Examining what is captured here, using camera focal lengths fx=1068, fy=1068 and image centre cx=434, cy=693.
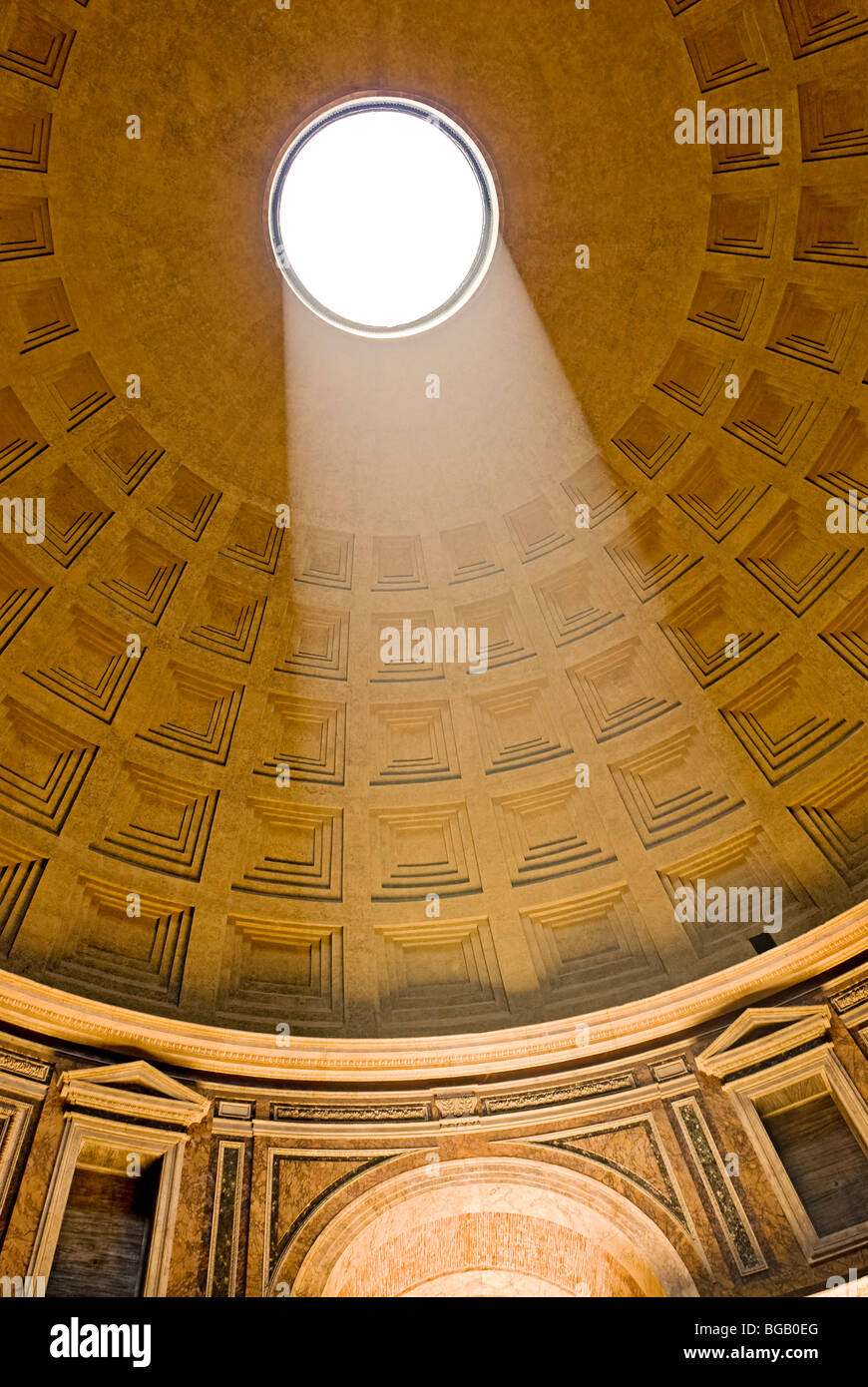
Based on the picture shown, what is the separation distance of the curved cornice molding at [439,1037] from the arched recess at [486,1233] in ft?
4.47

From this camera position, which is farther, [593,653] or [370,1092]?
[593,653]

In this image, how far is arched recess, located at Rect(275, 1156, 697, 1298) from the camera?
38.0ft

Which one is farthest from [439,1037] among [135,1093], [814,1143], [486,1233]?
[814,1143]

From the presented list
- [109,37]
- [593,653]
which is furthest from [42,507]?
[593,653]

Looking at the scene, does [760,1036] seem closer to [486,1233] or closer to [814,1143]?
[814,1143]

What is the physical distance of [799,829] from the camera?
14.2 m

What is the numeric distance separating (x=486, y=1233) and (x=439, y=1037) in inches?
90.0

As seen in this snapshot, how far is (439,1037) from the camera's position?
13414 mm

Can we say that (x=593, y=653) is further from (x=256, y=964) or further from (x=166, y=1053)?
(x=166, y=1053)

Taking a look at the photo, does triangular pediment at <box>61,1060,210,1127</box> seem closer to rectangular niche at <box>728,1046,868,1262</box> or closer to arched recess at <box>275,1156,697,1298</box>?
arched recess at <box>275,1156,697,1298</box>

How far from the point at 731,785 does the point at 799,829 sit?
1.17 metres

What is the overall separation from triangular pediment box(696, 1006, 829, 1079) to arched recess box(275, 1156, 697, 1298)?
1896 millimetres

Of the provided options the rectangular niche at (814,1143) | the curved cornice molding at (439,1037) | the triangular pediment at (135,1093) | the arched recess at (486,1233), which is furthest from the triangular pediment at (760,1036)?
the triangular pediment at (135,1093)
